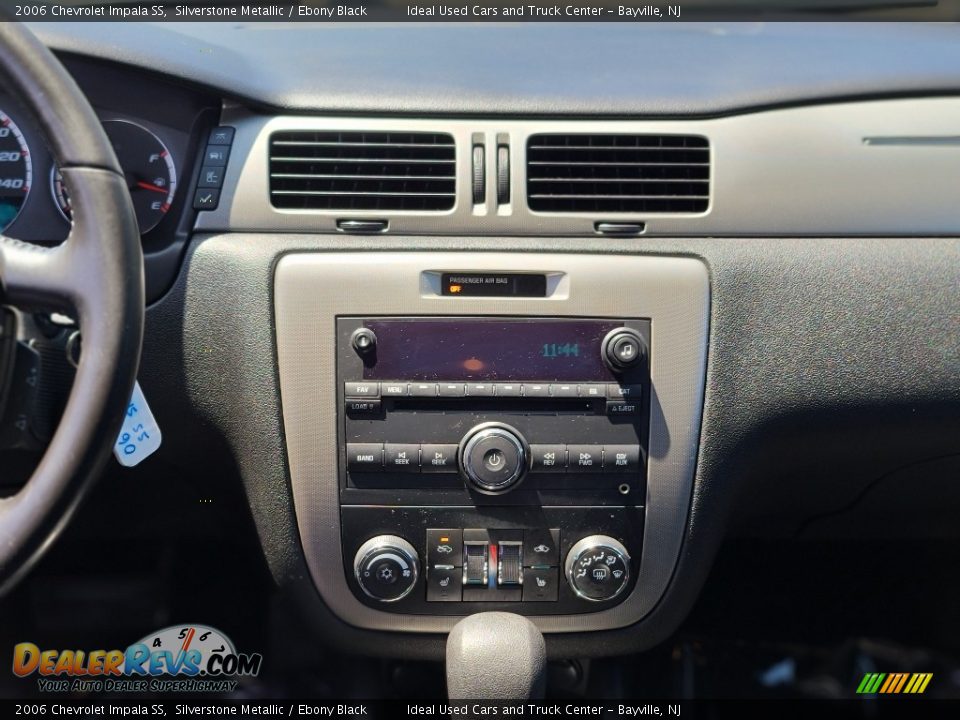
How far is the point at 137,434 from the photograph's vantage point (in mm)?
1476

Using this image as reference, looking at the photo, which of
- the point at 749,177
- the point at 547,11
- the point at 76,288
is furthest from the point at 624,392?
the point at 76,288

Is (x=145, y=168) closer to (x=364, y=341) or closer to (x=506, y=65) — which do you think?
(x=364, y=341)

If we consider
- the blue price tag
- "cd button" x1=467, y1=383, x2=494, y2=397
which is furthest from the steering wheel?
"cd button" x1=467, y1=383, x2=494, y2=397

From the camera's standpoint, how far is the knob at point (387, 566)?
1.57 metres

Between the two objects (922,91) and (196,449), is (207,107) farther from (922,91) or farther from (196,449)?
(922,91)

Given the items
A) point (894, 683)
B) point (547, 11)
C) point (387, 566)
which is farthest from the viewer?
point (894, 683)

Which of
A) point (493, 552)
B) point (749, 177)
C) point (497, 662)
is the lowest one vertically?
point (497, 662)

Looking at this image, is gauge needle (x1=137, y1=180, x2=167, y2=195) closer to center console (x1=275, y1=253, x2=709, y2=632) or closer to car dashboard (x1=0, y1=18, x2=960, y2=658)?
car dashboard (x1=0, y1=18, x2=960, y2=658)

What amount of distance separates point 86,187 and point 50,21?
55 centimetres

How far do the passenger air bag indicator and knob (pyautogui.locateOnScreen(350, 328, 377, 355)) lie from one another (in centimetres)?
13

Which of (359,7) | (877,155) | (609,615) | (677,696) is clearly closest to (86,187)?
(359,7)

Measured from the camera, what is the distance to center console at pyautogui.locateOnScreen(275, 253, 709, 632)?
151 cm

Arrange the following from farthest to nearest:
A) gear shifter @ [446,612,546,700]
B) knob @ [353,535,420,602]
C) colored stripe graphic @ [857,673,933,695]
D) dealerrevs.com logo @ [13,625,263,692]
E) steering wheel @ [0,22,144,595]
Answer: colored stripe graphic @ [857,673,933,695] < dealerrevs.com logo @ [13,625,263,692] < knob @ [353,535,420,602] < gear shifter @ [446,612,546,700] < steering wheel @ [0,22,144,595]

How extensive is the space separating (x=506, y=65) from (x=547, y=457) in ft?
2.02
